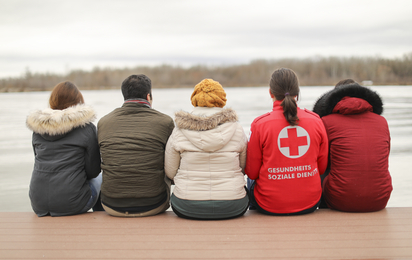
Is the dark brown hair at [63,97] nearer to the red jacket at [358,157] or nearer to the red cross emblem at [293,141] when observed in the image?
the red cross emblem at [293,141]

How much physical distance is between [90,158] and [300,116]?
1570 mm

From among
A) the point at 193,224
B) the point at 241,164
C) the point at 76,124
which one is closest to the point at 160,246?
the point at 193,224

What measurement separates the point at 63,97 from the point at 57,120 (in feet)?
0.90

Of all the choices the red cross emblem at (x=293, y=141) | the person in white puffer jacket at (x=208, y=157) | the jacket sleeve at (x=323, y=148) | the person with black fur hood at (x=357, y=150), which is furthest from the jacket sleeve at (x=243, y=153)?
the person with black fur hood at (x=357, y=150)

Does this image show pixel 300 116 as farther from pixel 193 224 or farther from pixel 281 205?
pixel 193 224

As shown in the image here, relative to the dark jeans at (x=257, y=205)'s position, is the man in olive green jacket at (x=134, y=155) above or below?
above

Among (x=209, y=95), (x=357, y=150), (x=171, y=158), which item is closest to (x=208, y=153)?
(x=171, y=158)

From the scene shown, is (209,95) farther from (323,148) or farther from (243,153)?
(323,148)

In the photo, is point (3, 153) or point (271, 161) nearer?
point (271, 161)

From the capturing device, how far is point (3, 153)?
8992 mm

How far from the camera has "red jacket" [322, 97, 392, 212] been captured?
2520 millimetres

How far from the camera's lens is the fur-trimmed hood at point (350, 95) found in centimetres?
259

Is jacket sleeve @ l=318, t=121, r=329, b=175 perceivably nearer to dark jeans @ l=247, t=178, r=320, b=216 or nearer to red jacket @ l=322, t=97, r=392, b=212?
red jacket @ l=322, t=97, r=392, b=212

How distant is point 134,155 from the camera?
253 cm
